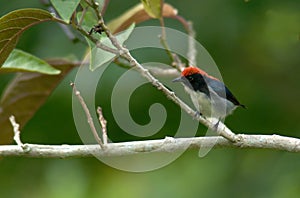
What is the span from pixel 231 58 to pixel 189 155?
0.54 metres

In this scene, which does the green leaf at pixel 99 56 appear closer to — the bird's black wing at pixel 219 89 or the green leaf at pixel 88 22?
the green leaf at pixel 88 22

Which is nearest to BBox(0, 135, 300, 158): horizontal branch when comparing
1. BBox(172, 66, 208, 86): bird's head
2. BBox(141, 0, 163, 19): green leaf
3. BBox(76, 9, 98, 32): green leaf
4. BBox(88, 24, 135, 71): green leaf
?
BBox(88, 24, 135, 71): green leaf

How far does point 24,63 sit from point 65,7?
2.01ft

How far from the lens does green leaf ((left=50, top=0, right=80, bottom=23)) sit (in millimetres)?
1547

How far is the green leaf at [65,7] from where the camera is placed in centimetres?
155

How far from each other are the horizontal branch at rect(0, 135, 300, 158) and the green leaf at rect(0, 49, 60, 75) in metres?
0.37

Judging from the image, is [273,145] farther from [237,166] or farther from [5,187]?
[5,187]

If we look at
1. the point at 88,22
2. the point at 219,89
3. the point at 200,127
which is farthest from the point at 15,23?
the point at 200,127

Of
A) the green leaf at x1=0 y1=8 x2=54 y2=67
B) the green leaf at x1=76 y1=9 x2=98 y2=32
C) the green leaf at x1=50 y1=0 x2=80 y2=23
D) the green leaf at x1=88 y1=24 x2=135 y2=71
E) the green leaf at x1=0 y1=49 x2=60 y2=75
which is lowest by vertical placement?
the green leaf at x1=0 y1=49 x2=60 y2=75

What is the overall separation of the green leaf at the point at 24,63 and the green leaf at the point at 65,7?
0.59 metres

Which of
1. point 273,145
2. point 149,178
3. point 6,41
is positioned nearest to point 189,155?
point 149,178

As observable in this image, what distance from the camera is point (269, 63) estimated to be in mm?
3236

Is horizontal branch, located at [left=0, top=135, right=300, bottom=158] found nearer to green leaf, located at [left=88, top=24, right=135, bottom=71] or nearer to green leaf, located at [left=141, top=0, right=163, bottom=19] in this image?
green leaf, located at [left=88, top=24, right=135, bottom=71]

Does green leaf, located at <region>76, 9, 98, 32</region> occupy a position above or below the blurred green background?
above
